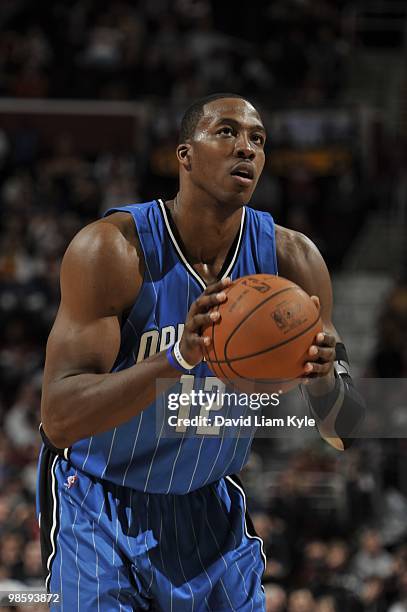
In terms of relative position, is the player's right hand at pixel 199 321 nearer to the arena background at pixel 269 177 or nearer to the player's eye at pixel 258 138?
the player's eye at pixel 258 138

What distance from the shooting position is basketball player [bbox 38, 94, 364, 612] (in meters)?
3.71

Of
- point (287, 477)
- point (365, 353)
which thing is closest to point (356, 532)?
point (287, 477)

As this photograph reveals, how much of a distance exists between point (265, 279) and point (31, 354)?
8.69 meters

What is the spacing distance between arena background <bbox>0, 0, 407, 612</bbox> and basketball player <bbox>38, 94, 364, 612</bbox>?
4483 millimetres

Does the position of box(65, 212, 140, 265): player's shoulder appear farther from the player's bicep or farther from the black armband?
the black armband

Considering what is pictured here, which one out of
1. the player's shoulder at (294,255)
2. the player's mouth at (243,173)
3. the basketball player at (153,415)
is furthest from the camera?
the player's shoulder at (294,255)

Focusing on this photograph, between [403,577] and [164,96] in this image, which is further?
[164,96]

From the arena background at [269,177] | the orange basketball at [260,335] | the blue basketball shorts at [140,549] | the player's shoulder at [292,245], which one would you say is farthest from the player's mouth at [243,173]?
the arena background at [269,177]

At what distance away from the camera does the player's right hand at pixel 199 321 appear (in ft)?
10.5

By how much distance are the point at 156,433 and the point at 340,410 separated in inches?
27.3

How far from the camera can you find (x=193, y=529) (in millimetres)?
4012

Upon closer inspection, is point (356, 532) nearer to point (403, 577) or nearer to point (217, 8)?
point (403, 577)

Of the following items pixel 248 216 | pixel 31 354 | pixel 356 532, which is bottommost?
pixel 356 532

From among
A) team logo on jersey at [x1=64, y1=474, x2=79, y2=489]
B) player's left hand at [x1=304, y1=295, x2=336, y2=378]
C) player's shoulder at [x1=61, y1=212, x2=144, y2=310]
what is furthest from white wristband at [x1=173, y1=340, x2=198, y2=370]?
team logo on jersey at [x1=64, y1=474, x2=79, y2=489]
